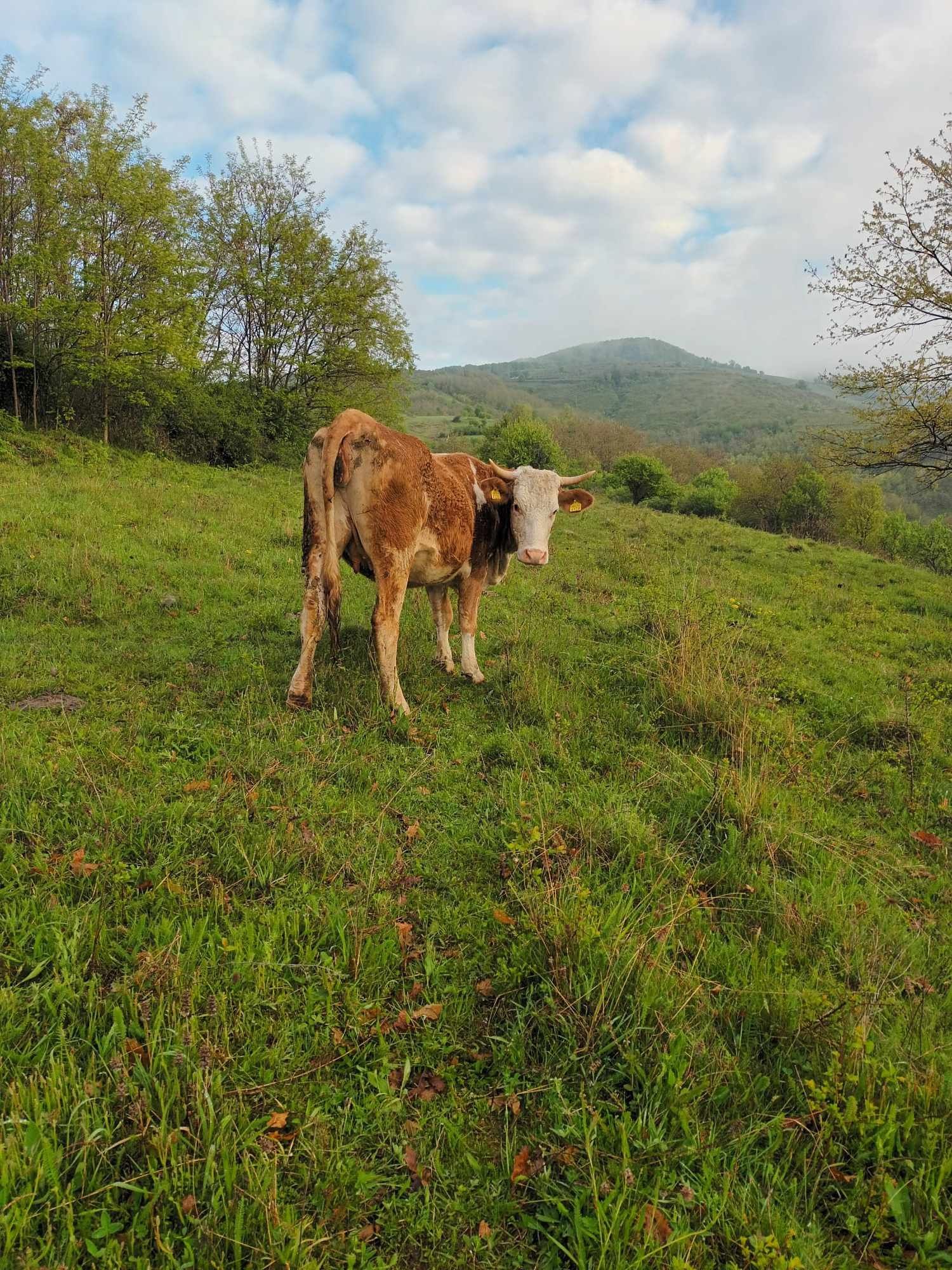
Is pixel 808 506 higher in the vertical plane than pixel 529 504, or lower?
higher

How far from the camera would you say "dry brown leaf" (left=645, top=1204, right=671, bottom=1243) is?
1.87 metres

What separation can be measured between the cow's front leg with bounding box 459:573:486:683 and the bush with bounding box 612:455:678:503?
140ft

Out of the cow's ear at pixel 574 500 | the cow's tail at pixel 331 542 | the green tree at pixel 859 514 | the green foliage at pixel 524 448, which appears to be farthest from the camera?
the green tree at pixel 859 514

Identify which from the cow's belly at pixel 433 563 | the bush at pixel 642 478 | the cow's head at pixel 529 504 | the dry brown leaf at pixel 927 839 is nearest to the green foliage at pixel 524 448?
the bush at pixel 642 478

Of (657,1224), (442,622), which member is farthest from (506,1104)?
(442,622)

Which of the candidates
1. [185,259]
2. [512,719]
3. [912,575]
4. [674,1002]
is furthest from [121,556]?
[912,575]

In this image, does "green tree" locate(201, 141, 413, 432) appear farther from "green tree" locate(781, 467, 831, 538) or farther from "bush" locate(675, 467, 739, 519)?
"green tree" locate(781, 467, 831, 538)

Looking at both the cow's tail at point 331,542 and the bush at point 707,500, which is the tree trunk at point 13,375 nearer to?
the cow's tail at point 331,542

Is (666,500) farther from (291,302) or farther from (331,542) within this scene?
(331,542)

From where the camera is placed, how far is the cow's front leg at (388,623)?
5.74 m

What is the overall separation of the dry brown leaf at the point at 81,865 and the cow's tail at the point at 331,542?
2879mm

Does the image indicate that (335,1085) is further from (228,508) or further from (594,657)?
(228,508)

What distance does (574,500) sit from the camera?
776 cm

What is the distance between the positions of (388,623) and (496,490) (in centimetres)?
218
